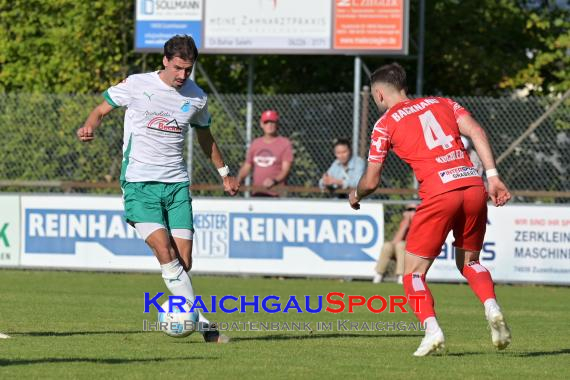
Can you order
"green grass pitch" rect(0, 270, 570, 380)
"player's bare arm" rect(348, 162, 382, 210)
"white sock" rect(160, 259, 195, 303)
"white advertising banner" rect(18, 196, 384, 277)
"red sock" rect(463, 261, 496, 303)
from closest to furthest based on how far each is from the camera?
1. "green grass pitch" rect(0, 270, 570, 380)
2. "player's bare arm" rect(348, 162, 382, 210)
3. "red sock" rect(463, 261, 496, 303)
4. "white sock" rect(160, 259, 195, 303)
5. "white advertising banner" rect(18, 196, 384, 277)

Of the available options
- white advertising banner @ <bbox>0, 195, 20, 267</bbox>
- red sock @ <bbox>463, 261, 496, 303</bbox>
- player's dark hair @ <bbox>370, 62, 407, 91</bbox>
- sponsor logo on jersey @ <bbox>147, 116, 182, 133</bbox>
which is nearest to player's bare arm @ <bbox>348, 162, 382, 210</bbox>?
player's dark hair @ <bbox>370, 62, 407, 91</bbox>

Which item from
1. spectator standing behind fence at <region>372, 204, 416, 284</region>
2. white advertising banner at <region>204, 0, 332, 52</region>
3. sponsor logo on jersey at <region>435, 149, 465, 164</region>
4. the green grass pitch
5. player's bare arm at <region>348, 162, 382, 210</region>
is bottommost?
spectator standing behind fence at <region>372, 204, 416, 284</region>

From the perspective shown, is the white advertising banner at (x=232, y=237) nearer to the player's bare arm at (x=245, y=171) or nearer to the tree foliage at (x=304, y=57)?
the player's bare arm at (x=245, y=171)

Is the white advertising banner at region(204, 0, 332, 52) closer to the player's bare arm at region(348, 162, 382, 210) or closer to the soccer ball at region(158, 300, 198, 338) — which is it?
the soccer ball at region(158, 300, 198, 338)

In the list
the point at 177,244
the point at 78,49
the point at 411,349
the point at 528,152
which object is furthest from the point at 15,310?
the point at 78,49

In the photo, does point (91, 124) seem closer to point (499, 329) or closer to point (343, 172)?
point (499, 329)

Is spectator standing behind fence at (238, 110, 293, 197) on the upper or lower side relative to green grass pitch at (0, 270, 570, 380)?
upper

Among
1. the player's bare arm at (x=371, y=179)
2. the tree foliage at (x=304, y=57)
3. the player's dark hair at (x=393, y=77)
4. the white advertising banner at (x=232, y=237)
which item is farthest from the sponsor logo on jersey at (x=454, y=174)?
the tree foliage at (x=304, y=57)

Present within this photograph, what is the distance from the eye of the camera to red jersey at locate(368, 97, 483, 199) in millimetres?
8516

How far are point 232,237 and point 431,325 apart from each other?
30.8 feet

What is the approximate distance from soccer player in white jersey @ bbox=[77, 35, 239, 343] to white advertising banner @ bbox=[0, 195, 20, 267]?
29.1ft

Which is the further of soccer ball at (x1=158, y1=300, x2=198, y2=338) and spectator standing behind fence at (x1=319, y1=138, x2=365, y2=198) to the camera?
spectator standing behind fence at (x1=319, y1=138, x2=365, y2=198)

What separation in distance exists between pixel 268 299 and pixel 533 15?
12498mm

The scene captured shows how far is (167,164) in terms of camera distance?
9461mm
